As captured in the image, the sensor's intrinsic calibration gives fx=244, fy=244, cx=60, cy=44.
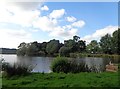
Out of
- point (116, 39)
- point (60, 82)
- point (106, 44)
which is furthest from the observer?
point (106, 44)

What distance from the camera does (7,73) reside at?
43.2 feet

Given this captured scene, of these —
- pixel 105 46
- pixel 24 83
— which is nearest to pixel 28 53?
pixel 105 46

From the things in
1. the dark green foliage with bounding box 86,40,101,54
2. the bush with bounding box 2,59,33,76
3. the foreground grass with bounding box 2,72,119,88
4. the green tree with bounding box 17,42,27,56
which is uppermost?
the dark green foliage with bounding box 86,40,101,54

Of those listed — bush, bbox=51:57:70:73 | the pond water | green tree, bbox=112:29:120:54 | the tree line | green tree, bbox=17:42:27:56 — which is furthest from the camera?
the tree line

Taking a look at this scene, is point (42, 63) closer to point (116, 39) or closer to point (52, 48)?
point (116, 39)

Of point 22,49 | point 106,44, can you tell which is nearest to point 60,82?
point 22,49

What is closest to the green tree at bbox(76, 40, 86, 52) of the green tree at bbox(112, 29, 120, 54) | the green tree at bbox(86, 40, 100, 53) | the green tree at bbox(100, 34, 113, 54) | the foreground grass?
the green tree at bbox(86, 40, 100, 53)

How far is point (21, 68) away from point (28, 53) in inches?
2451

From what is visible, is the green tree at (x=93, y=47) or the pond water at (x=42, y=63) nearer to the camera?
the pond water at (x=42, y=63)

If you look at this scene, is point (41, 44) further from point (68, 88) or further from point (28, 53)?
point (68, 88)

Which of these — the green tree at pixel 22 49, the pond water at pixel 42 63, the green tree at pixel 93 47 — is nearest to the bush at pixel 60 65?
the pond water at pixel 42 63

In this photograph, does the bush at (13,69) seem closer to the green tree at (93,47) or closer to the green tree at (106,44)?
the green tree at (106,44)

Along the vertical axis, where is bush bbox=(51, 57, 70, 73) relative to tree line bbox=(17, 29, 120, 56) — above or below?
below

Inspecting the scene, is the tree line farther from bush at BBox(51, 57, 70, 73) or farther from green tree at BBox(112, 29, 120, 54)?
bush at BBox(51, 57, 70, 73)
